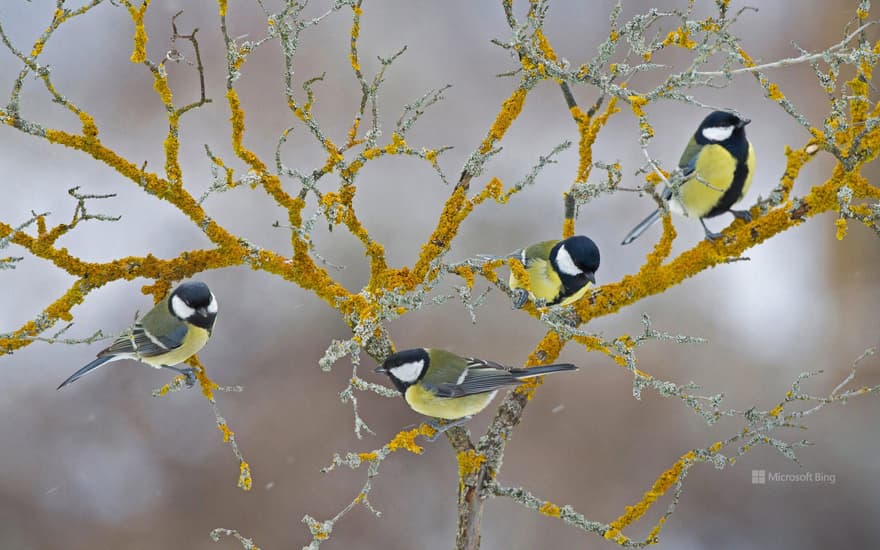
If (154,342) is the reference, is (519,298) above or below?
above

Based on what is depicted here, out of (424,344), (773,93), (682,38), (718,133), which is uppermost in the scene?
(682,38)

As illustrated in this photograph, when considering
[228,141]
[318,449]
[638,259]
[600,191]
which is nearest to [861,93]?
[600,191]

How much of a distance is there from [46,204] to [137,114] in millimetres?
802

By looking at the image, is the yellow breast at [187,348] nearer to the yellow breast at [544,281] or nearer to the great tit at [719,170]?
the yellow breast at [544,281]

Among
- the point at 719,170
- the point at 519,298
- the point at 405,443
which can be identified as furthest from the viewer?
the point at 719,170

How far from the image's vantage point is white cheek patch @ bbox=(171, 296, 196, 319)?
2568 millimetres

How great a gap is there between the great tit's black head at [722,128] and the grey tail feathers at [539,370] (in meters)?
0.83

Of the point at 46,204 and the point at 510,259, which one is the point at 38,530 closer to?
the point at 46,204

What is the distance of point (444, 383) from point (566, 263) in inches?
19.6

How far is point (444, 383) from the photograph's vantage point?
249cm

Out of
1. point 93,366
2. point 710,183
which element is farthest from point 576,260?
point 93,366

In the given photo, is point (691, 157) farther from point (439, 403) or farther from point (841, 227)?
point (439, 403)

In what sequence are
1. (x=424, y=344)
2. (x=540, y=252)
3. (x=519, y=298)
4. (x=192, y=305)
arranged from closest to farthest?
(x=519, y=298)
(x=192, y=305)
(x=540, y=252)
(x=424, y=344)

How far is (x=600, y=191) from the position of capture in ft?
6.19
